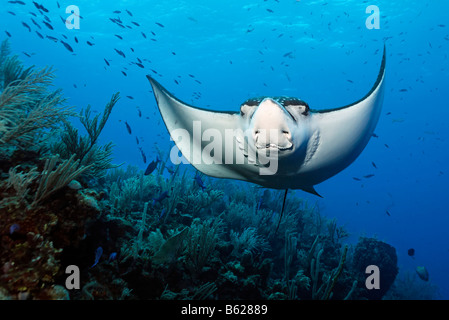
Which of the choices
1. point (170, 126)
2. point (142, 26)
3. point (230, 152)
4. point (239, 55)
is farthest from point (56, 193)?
point (239, 55)

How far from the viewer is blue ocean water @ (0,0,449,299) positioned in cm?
3090

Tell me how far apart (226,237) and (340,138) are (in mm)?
5054

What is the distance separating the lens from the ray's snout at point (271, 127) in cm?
226

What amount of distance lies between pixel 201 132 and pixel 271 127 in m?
1.51

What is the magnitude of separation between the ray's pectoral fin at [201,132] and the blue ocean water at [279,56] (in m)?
9.31

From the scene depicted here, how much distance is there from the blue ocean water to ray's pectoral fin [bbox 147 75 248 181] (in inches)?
366

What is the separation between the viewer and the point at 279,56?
41.2 metres

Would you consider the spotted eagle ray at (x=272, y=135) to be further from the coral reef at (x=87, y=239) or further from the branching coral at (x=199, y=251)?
the coral reef at (x=87, y=239)

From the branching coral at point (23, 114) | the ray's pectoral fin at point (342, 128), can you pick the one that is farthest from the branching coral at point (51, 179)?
the ray's pectoral fin at point (342, 128)

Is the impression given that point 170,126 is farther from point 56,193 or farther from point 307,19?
point 307,19

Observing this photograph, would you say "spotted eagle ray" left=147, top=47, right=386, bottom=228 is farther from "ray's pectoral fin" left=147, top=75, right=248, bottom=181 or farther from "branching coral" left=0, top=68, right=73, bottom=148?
"branching coral" left=0, top=68, right=73, bottom=148

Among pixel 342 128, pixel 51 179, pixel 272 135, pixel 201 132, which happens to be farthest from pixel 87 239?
pixel 342 128

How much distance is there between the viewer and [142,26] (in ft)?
123
